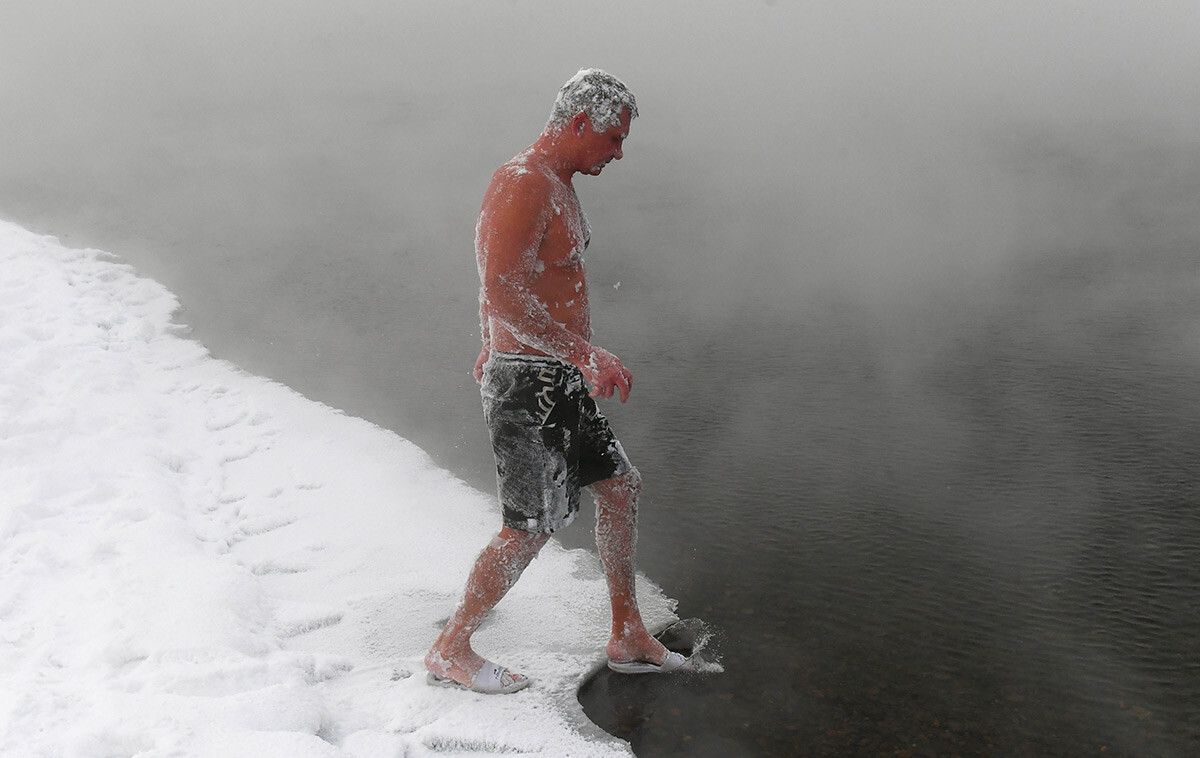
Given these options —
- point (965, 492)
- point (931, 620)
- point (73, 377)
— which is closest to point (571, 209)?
point (931, 620)

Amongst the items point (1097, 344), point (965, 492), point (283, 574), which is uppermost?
point (1097, 344)

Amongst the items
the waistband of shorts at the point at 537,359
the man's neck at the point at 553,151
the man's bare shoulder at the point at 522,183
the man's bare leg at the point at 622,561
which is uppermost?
the man's neck at the point at 553,151

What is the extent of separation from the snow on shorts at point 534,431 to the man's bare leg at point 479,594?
2.4 inches

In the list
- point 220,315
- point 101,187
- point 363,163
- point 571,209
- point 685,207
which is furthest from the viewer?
point 363,163

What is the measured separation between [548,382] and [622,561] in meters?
0.59

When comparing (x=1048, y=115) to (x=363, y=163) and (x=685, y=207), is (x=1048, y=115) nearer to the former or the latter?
(x=685, y=207)

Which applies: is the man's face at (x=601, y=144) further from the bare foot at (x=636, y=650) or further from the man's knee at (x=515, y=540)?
the bare foot at (x=636, y=650)

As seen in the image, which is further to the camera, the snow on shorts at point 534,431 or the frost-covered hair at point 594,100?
the snow on shorts at point 534,431

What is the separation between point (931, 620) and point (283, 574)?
2.15 m

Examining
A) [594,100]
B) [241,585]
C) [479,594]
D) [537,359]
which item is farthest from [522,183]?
[241,585]

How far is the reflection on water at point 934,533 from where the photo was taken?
2.72 m

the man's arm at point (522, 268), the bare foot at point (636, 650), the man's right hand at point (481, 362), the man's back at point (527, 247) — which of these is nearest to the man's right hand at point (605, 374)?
the man's arm at point (522, 268)

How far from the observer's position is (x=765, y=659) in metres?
2.99

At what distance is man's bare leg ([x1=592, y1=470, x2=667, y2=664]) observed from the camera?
9.42ft
